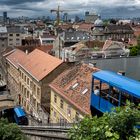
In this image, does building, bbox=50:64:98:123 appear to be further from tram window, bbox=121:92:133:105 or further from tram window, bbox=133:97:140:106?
tram window, bbox=133:97:140:106

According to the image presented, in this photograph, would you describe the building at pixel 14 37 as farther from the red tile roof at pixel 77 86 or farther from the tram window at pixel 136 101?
the tram window at pixel 136 101

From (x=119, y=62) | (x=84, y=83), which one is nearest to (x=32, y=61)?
(x=119, y=62)

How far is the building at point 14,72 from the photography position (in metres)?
60.6

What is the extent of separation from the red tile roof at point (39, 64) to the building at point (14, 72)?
498 centimetres

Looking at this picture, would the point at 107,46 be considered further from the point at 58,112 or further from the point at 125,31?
the point at 125,31

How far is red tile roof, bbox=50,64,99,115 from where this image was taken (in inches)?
1175

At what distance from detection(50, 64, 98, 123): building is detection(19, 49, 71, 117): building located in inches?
214

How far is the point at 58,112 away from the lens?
120ft

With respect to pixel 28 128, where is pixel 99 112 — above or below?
above

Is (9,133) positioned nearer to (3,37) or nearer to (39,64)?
(39,64)

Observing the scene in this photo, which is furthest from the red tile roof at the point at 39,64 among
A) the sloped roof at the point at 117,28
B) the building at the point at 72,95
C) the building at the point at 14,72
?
the sloped roof at the point at 117,28

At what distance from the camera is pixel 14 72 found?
6431cm

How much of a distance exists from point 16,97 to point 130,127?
51.7 metres

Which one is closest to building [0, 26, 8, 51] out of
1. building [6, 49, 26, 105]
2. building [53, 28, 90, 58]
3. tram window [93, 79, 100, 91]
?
building [53, 28, 90, 58]
